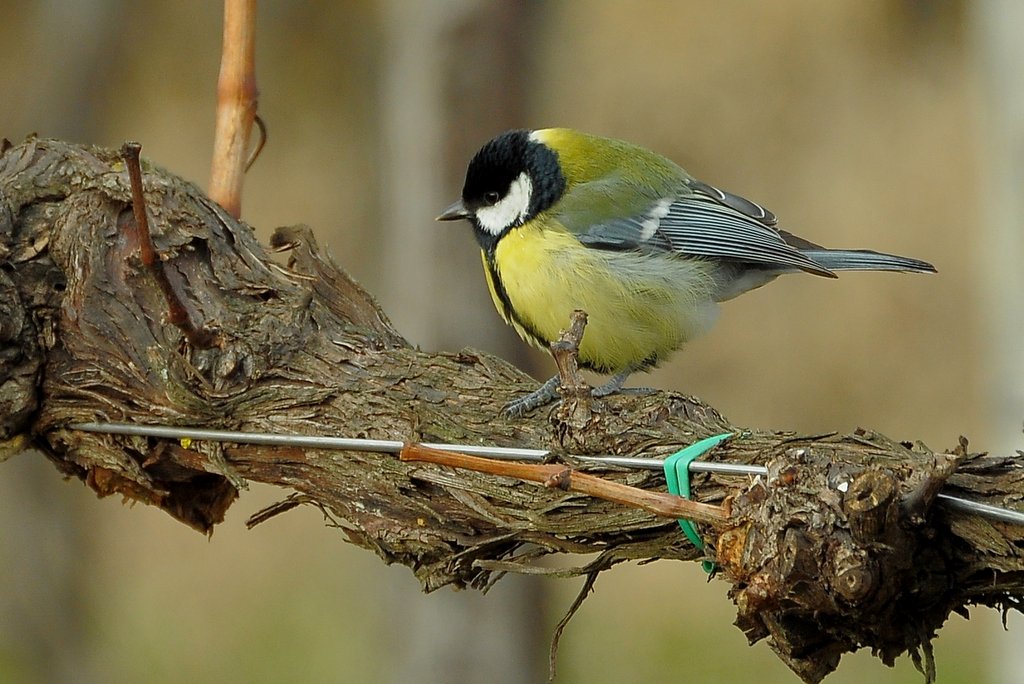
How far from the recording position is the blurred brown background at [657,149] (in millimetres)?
5277

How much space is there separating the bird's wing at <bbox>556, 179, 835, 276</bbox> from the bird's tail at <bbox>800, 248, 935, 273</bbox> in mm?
54

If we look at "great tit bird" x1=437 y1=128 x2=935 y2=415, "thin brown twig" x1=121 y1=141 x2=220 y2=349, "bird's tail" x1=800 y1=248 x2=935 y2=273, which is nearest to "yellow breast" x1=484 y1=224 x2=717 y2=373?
"great tit bird" x1=437 y1=128 x2=935 y2=415

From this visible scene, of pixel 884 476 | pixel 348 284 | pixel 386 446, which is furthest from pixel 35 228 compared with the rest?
pixel 884 476

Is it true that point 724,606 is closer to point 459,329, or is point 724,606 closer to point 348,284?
point 459,329

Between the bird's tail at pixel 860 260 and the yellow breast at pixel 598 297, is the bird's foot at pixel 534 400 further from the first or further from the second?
the bird's tail at pixel 860 260

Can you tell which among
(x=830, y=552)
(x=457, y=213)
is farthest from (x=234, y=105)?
(x=830, y=552)

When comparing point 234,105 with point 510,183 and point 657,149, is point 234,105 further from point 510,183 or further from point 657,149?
point 657,149

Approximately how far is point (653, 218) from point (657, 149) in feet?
13.4

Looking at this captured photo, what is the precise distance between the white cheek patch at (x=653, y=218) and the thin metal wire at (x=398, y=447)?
96 centimetres

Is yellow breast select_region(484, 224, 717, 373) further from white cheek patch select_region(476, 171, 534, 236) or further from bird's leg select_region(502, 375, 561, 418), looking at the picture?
bird's leg select_region(502, 375, 561, 418)

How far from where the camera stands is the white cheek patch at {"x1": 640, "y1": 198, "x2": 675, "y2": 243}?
2406 mm

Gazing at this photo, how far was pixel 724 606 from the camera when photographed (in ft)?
19.3

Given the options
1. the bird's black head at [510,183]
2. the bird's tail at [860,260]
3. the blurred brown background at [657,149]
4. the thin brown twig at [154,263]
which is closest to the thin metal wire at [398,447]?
the thin brown twig at [154,263]

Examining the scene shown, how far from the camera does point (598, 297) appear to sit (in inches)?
89.1
